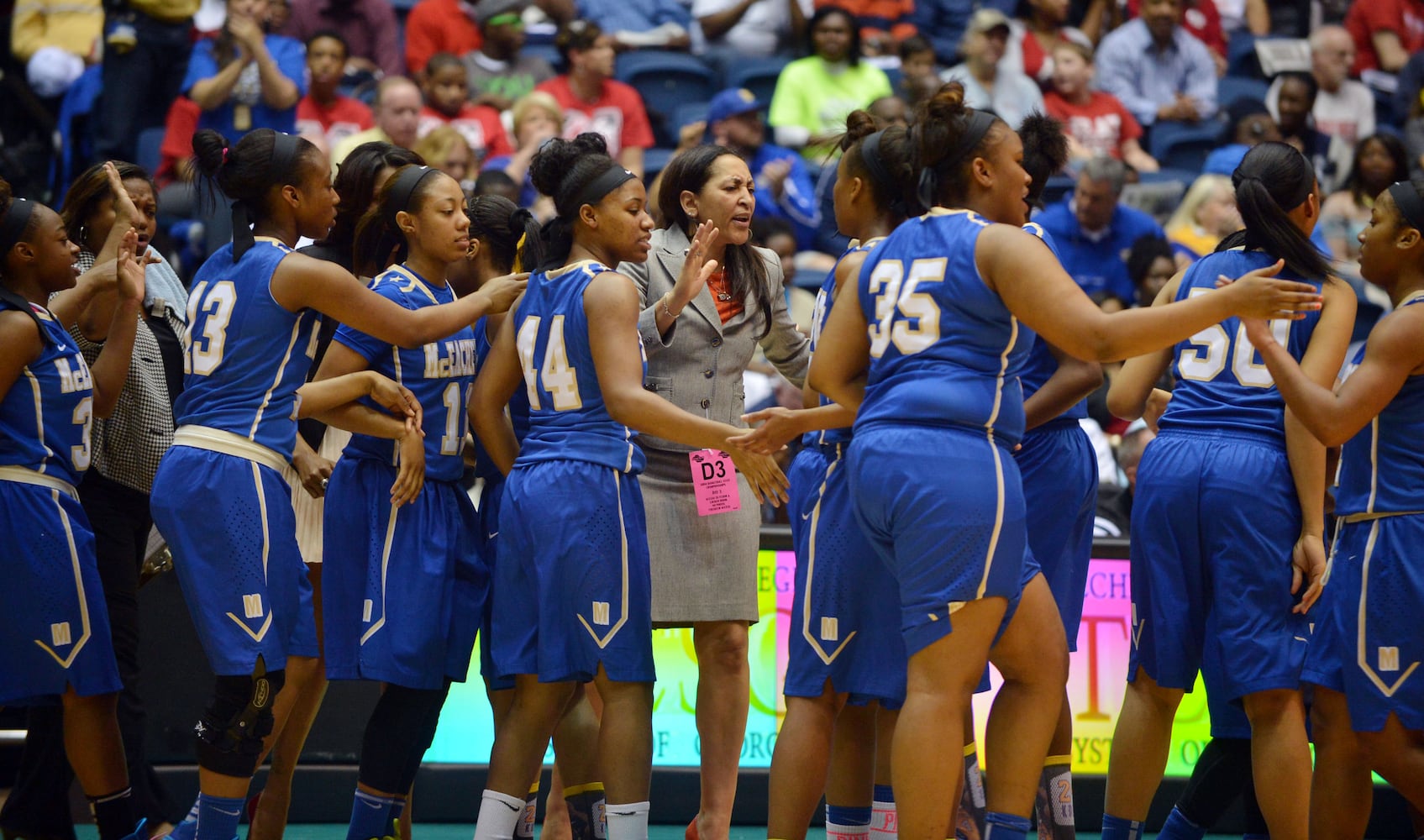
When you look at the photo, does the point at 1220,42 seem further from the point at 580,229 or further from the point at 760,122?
the point at 580,229

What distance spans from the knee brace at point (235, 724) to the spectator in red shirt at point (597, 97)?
643 centimetres

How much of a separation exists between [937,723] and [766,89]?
855cm

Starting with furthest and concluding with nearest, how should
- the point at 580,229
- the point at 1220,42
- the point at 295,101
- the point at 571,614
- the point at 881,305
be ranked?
1. the point at 1220,42
2. the point at 295,101
3. the point at 580,229
4. the point at 571,614
5. the point at 881,305

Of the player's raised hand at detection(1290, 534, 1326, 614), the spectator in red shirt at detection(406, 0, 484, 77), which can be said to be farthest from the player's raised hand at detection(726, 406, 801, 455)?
the spectator in red shirt at detection(406, 0, 484, 77)

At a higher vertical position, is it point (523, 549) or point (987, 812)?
point (523, 549)

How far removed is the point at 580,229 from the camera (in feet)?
15.0

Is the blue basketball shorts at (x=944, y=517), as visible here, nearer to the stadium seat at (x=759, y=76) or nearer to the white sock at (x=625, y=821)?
the white sock at (x=625, y=821)

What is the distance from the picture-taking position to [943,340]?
3.73 m

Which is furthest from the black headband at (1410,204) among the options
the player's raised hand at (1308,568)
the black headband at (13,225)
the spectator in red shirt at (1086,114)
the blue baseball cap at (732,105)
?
the spectator in red shirt at (1086,114)

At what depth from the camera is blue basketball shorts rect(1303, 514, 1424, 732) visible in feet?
14.0

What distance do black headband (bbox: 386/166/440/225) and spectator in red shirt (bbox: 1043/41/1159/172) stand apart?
7.36 m

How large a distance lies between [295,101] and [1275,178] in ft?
22.5

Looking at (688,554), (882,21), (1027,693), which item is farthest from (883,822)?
(882,21)

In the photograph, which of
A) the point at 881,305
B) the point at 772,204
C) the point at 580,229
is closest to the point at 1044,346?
the point at 881,305
